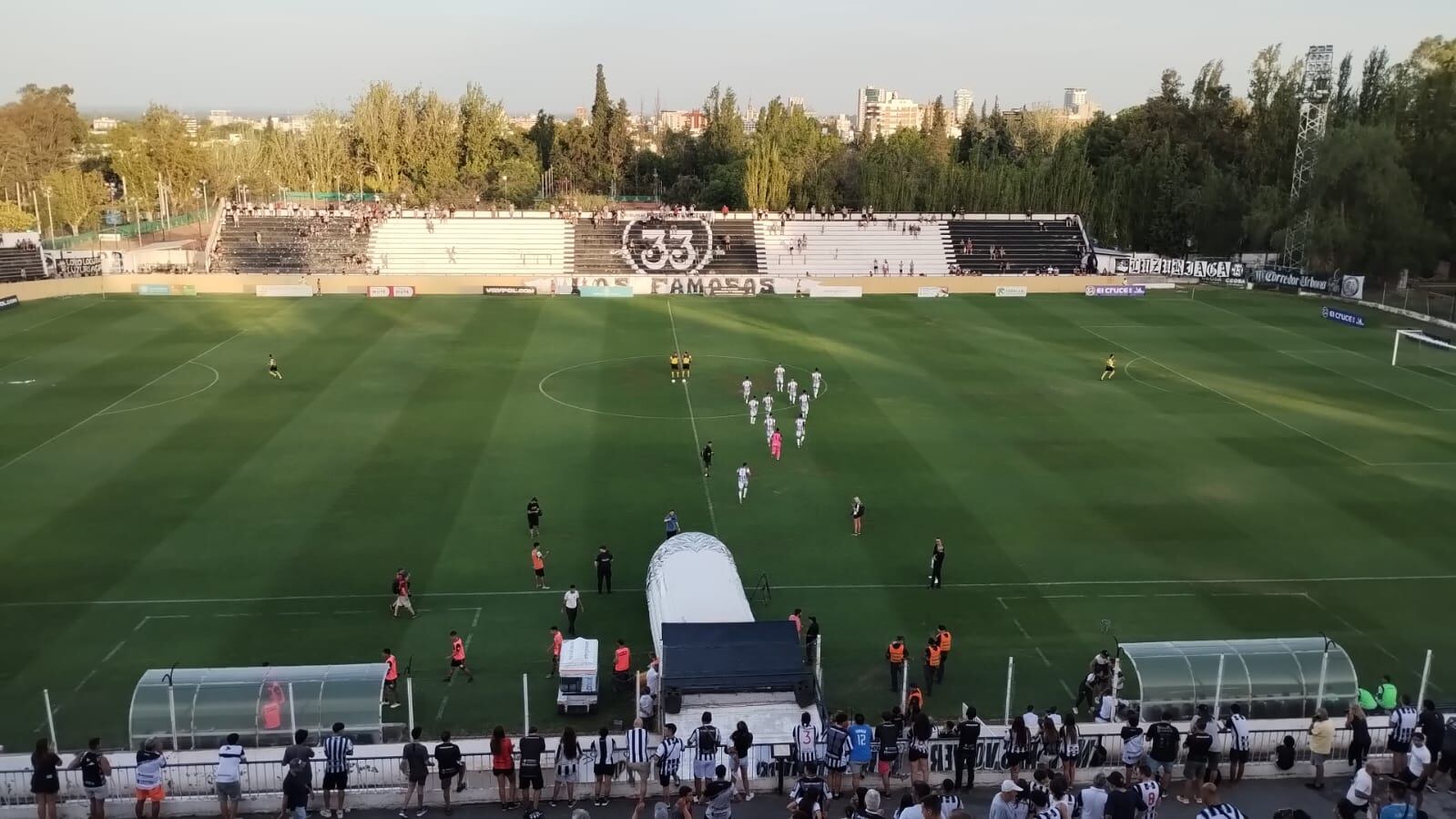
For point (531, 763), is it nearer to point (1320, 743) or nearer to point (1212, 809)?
point (1212, 809)

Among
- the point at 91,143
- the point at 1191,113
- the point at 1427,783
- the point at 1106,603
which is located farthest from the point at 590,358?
Result: the point at 91,143

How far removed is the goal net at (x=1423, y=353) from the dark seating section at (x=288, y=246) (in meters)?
58.1

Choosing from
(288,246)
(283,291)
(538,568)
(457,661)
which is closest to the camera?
(457,661)

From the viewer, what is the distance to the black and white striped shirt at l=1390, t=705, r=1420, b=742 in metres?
15.6

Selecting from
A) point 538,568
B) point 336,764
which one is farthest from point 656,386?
point 336,764

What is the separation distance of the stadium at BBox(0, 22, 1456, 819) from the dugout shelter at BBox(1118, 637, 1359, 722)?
0.06 m

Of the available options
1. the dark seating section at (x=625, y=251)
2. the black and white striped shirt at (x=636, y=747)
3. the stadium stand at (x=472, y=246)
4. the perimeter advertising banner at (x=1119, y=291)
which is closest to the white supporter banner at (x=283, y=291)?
the stadium stand at (x=472, y=246)

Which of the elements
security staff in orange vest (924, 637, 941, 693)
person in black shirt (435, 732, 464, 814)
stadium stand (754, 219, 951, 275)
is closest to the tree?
stadium stand (754, 219, 951, 275)

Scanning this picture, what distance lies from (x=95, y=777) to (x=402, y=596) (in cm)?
815

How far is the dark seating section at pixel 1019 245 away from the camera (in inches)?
3036

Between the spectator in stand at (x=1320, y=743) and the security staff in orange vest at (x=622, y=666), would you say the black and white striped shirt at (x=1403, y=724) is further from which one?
the security staff in orange vest at (x=622, y=666)

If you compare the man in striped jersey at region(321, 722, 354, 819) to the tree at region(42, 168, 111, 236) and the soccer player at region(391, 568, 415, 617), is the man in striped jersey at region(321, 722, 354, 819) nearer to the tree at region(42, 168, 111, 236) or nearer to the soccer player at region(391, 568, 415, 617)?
the soccer player at region(391, 568, 415, 617)

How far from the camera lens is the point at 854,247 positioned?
79.2 meters

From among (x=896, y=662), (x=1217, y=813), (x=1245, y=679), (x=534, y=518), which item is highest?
(x=1217, y=813)
